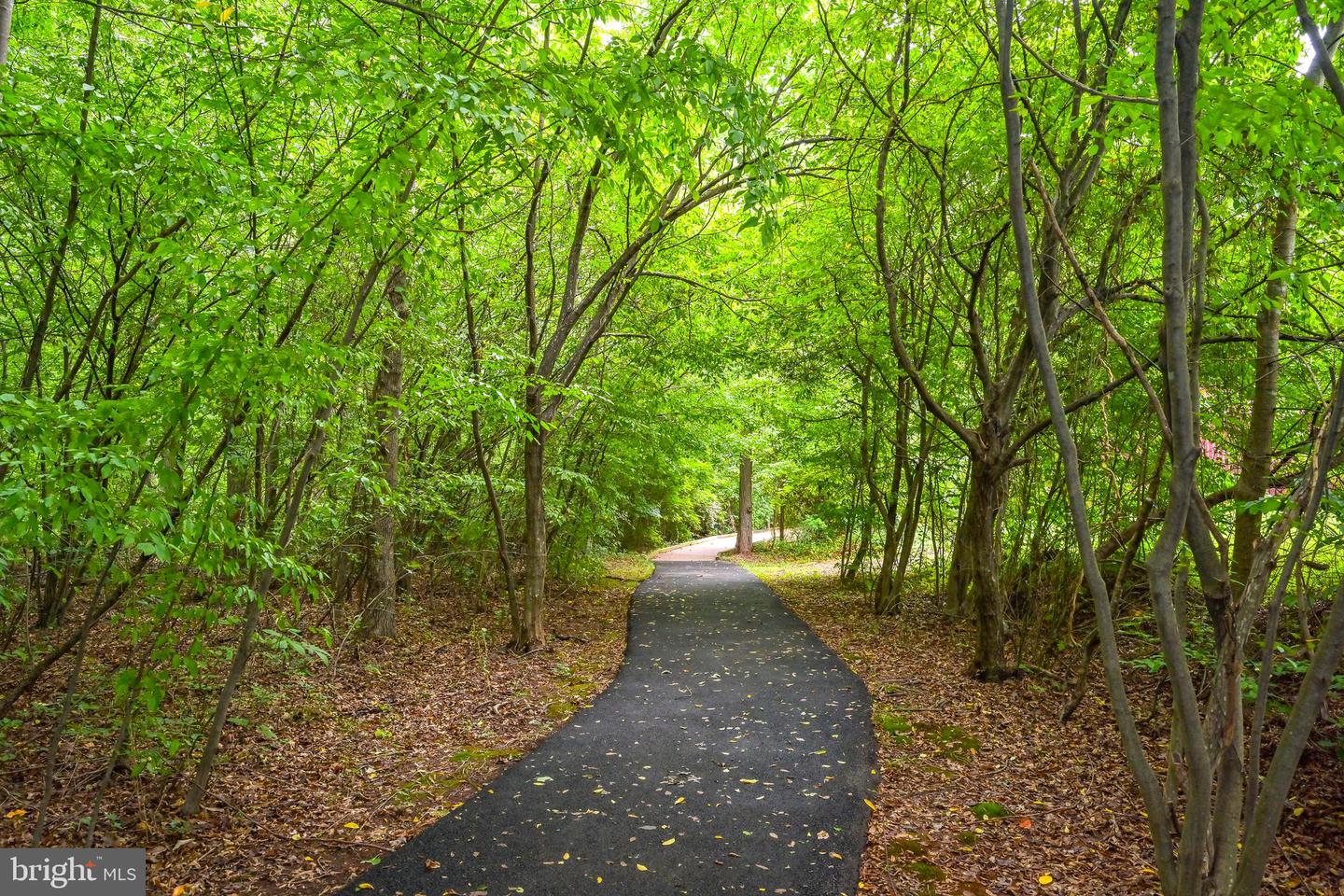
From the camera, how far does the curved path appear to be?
3650 mm

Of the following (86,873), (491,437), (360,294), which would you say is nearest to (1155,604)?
(360,294)

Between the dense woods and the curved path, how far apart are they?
1.45 m

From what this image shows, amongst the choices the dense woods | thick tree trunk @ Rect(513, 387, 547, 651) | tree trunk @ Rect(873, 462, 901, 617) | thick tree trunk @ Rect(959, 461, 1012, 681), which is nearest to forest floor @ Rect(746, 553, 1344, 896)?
thick tree trunk @ Rect(959, 461, 1012, 681)

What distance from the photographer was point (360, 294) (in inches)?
168

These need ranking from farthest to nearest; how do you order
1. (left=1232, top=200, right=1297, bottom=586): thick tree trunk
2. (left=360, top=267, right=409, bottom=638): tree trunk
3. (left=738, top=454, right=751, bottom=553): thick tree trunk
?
(left=738, top=454, right=751, bottom=553): thick tree trunk
(left=360, top=267, right=409, bottom=638): tree trunk
(left=1232, top=200, right=1297, bottom=586): thick tree trunk

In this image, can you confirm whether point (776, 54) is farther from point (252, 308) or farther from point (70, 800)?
point (70, 800)

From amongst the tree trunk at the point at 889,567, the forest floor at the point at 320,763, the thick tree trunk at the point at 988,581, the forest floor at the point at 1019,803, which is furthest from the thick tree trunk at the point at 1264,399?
the forest floor at the point at 320,763

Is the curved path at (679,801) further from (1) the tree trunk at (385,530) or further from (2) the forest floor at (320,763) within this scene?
(1) the tree trunk at (385,530)

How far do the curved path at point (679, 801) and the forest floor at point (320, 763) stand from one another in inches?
13.5

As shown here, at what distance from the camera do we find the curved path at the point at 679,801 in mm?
3650

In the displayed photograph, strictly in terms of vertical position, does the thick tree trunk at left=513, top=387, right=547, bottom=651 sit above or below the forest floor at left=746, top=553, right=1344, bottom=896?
above

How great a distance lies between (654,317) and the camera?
10656 millimetres

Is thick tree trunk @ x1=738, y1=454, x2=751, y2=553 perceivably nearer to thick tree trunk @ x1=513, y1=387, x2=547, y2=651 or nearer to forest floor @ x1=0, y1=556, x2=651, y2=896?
thick tree trunk @ x1=513, y1=387, x2=547, y2=651

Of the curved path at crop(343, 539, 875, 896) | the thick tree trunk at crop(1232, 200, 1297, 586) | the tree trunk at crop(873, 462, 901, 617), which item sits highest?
the thick tree trunk at crop(1232, 200, 1297, 586)
